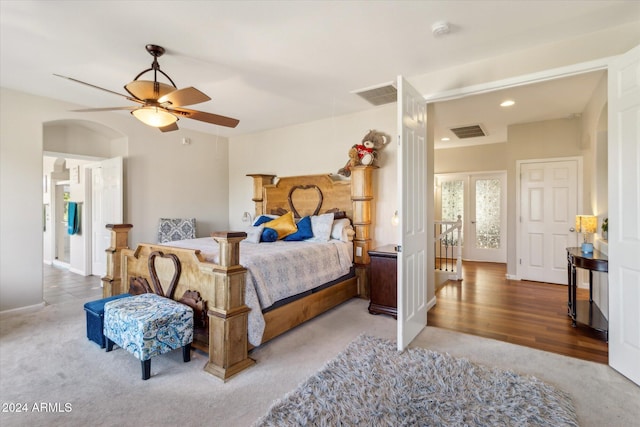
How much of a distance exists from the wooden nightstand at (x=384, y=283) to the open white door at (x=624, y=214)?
179 cm

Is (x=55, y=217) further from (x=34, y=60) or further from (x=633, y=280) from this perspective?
(x=633, y=280)

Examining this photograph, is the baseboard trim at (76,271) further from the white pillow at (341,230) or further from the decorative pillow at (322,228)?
the white pillow at (341,230)

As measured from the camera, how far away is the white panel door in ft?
16.0

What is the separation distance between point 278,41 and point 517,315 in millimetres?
3787

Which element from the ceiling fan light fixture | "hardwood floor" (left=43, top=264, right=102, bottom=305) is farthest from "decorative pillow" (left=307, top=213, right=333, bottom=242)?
"hardwood floor" (left=43, top=264, right=102, bottom=305)

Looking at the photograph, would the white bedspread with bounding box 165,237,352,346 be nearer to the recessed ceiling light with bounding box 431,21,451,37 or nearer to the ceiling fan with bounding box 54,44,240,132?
the ceiling fan with bounding box 54,44,240,132

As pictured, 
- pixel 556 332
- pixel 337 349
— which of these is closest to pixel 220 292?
pixel 337 349

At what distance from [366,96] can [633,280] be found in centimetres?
308

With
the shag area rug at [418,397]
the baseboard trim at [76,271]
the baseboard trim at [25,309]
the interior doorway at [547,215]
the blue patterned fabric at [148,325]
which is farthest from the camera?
the baseboard trim at [76,271]

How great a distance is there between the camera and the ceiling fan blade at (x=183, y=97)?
7.77ft

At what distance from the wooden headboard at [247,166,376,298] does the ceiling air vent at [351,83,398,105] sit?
2.88ft

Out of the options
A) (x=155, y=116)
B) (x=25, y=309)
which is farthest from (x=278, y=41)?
(x=25, y=309)

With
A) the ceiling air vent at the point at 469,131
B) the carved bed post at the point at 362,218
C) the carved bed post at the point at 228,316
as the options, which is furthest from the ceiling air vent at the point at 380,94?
the carved bed post at the point at 228,316

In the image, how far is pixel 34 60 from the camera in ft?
9.71
